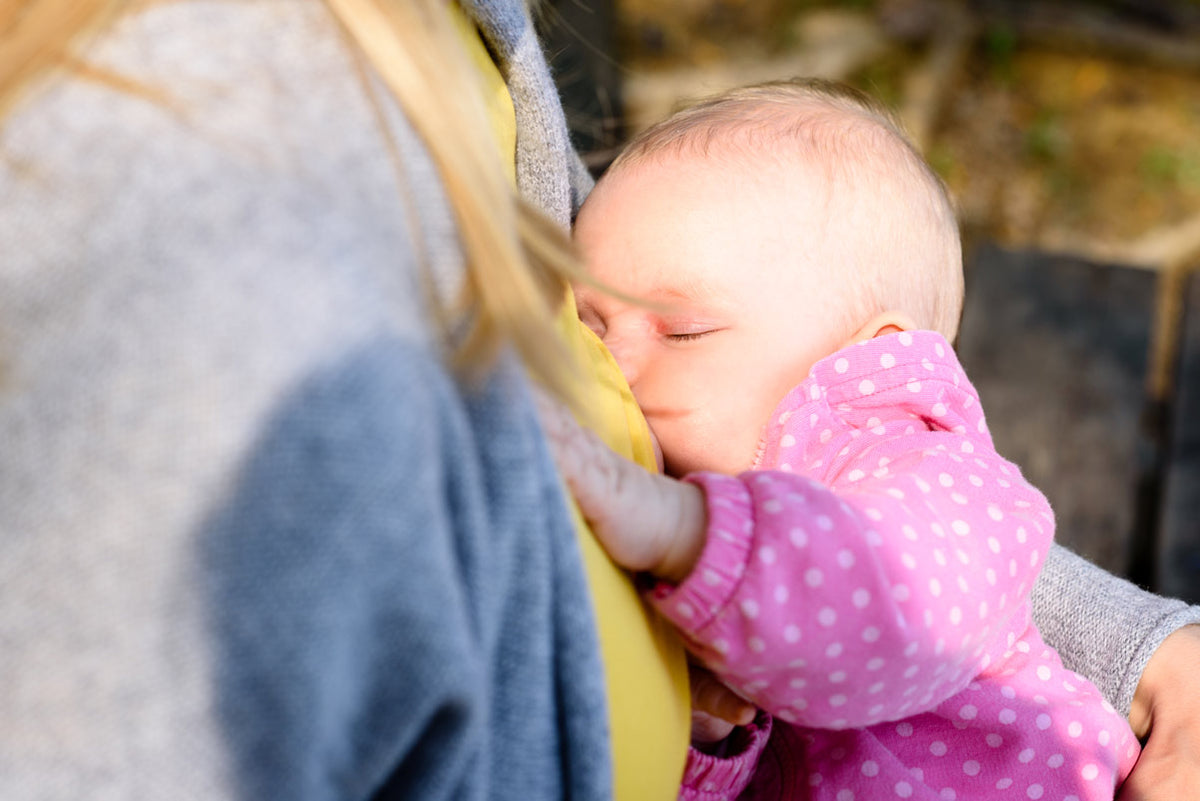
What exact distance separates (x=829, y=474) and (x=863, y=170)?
0.42 metres

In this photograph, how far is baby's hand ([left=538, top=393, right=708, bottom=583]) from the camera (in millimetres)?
893

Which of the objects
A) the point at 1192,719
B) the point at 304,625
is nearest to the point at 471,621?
the point at 304,625

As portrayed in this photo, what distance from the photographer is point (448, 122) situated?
2.57 feet

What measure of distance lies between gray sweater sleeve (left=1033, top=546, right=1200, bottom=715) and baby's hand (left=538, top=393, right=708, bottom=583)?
0.71 m

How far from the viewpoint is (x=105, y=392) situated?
64 cm

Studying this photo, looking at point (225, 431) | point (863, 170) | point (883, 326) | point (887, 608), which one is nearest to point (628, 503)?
point (887, 608)

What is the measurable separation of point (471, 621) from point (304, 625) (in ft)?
0.41

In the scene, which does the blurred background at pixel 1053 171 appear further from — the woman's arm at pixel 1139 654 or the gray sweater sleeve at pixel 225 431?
the gray sweater sleeve at pixel 225 431

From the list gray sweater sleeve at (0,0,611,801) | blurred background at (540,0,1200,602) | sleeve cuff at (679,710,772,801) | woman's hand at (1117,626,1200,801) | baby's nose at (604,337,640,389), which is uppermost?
gray sweater sleeve at (0,0,611,801)

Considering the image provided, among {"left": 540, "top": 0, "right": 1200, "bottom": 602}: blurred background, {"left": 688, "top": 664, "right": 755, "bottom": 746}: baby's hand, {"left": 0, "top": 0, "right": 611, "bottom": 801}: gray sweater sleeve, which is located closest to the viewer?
{"left": 0, "top": 0, "right": 611, "bottom": 801}: gray sweater sleeve

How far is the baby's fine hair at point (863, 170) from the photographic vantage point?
1364 millimetres

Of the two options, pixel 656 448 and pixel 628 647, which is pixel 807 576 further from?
pixel 656 448

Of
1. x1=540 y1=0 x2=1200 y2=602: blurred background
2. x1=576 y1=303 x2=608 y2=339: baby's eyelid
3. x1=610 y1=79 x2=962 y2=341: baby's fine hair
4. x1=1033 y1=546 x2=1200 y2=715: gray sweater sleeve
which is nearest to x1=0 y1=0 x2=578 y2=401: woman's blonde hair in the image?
x1=576 y1=303 x2=608 y2=339: baby's eyelid

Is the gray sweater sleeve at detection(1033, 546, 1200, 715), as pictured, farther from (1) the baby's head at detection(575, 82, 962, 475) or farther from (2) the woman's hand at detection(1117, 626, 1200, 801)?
(1) the baby's head at detection(575, 82, 962, 475)
